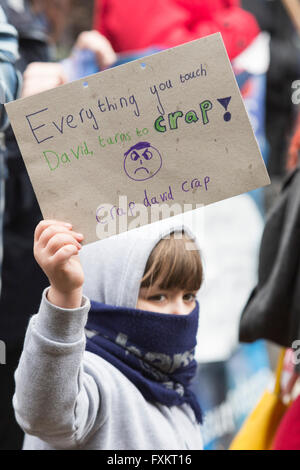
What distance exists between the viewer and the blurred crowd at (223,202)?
3.38ft

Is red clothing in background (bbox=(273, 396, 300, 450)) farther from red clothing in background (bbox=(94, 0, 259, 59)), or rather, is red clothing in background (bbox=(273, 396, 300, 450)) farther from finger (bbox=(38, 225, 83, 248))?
red clothing in background (bbox=(94, 0, 259, 59))

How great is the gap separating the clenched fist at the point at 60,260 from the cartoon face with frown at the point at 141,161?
11 cm

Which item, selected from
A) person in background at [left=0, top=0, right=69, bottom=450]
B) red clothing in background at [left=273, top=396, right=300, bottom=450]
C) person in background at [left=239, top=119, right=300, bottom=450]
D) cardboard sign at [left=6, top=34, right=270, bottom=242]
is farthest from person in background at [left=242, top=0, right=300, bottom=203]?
cardboard sign at [left=6, top=34, right=270, bottom=242]

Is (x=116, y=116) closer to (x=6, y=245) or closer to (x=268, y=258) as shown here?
(x=6, y=245)

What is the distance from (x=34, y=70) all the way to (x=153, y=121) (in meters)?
0.37

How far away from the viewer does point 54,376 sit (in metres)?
0.78

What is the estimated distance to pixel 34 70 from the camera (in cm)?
104

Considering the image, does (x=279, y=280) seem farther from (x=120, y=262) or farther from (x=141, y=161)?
(x=141, y=161)

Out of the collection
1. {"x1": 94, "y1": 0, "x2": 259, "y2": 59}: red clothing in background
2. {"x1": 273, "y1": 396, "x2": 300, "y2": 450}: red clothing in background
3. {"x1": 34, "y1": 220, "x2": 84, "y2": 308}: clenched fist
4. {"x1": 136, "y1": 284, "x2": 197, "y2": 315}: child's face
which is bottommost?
{"x1": 273, "y1": 396, "x2": 300, "y2": 450}: red clothing in background

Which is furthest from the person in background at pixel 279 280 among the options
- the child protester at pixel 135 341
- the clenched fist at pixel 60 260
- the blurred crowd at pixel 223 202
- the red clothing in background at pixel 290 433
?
the clenched fist at pixel 60 260

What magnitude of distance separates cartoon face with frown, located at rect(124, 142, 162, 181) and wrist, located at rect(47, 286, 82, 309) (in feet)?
0.57

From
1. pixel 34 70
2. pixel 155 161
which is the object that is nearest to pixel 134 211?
pixel 155 161

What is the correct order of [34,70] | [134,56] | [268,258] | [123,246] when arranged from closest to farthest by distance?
[123,246] → [34,70] → [268,258] → [134,56]

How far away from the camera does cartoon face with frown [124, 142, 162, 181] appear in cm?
78
